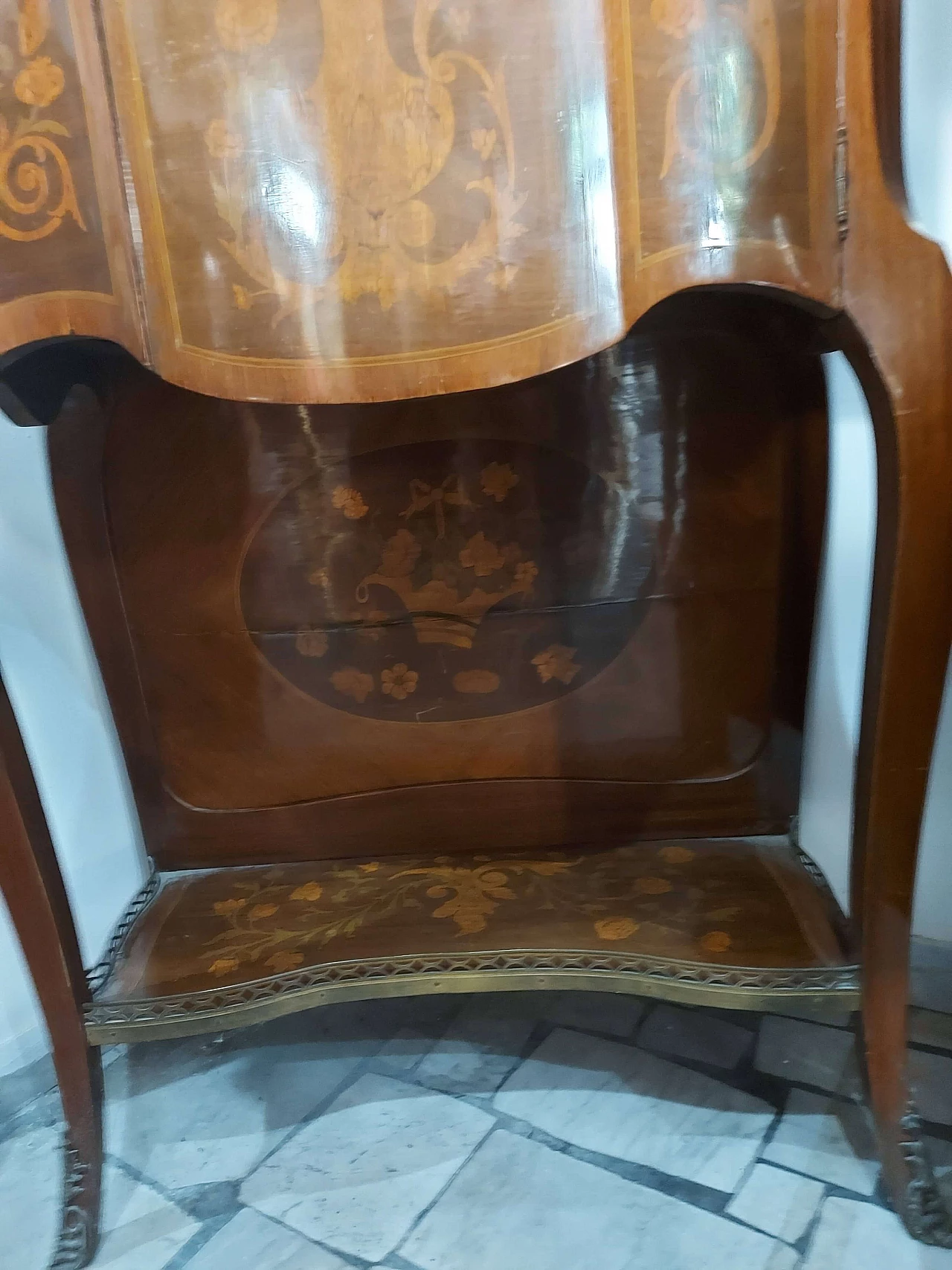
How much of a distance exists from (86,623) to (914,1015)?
1176mm

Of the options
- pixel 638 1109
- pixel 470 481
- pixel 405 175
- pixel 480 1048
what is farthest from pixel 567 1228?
pixel 405 175

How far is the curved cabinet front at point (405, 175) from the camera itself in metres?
0.63

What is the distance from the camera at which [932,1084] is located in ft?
3.40

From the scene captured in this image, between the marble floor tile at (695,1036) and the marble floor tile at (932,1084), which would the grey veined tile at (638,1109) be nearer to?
the marble floor tile at (695,1036)

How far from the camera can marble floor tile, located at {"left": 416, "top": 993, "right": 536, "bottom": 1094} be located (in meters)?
1.12

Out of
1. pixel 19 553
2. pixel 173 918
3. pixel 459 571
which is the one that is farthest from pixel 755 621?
pixel 19 553

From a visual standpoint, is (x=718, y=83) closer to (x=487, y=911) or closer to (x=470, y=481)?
(x=470, y=481)

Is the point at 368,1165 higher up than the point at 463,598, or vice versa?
the point at 463,598

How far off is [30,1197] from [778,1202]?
83 cm

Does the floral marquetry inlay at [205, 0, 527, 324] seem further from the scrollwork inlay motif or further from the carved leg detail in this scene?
the carved leg detail

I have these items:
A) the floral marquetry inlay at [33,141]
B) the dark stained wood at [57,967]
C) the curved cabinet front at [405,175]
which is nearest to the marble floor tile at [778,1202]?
the dark stained wood at [57,967]

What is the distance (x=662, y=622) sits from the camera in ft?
3.63

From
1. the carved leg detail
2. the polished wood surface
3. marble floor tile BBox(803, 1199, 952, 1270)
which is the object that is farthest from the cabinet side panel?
marble floor tile BBox(803, 1199, 952, 1270)

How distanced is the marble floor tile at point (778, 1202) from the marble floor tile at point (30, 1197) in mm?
727
